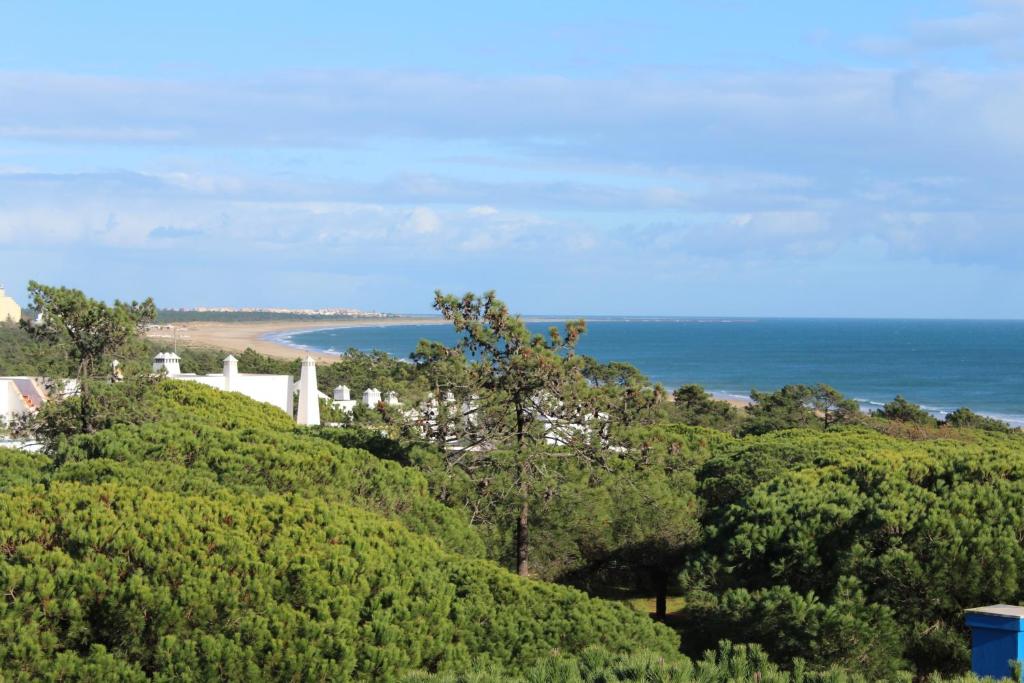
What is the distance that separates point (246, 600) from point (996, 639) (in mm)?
6534

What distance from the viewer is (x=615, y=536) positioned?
19.5 metres

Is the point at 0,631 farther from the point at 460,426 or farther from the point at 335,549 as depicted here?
the point at 460,426

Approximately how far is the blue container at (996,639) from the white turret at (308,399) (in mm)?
24253

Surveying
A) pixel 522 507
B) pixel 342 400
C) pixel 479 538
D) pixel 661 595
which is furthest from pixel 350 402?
pixel 479 538

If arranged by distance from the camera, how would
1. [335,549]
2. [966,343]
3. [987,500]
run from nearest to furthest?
[335,549] < [987,500] < [966,343]

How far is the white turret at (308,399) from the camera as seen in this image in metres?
32.7

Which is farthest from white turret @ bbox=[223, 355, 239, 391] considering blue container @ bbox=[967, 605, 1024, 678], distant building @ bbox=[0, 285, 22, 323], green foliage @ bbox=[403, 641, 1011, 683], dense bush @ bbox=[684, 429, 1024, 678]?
distant building @ bbox=[0, 285, 22, 323]

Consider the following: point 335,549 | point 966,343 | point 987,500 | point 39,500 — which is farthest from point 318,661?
point 966,343

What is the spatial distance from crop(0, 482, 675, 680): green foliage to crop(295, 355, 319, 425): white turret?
19.5 m

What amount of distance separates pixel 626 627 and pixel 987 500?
15.3 ft

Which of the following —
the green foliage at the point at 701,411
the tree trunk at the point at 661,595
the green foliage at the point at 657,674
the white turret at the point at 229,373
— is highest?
the white turret at the point at 229,373

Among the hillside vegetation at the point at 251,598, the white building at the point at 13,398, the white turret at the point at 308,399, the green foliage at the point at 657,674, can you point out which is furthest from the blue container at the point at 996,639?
the white building at the point at 13,398

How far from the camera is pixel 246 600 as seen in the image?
11109 millimetres

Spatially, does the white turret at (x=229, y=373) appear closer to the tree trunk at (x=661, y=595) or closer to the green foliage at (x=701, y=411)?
the green foliage at (x=701, y=411)
